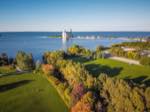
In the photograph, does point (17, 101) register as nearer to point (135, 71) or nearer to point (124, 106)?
point (124, 106)

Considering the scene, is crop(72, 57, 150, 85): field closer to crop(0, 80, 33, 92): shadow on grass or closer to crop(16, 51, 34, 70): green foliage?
crop(0, 80, 33, 92): shadow on grass

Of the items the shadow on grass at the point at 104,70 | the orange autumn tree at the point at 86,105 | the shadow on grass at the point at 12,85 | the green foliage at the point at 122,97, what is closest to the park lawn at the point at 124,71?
the shadow on grass at the point at 104,70

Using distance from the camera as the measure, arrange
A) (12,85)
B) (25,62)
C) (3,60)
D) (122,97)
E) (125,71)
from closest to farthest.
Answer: (122,97), (12,85), (125,71), (25,62), (3,60)

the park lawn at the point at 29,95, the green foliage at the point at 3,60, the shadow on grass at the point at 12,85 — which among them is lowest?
the shadow on grass at the point at 12,85

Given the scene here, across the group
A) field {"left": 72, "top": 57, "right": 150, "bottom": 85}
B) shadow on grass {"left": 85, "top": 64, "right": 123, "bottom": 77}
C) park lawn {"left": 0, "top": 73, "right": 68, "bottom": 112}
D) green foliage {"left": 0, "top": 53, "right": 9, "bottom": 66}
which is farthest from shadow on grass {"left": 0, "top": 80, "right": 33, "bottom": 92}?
green foliage {"left": 0, "top": 53, "right": 9, "bottom": 66}

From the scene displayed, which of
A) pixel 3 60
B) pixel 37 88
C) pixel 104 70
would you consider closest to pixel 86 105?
pixel 37 88

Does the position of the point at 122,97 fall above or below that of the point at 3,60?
above

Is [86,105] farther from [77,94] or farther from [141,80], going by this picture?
[141,80]

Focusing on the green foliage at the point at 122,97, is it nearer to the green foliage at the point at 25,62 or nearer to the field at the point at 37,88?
the field at the point at 37,88
